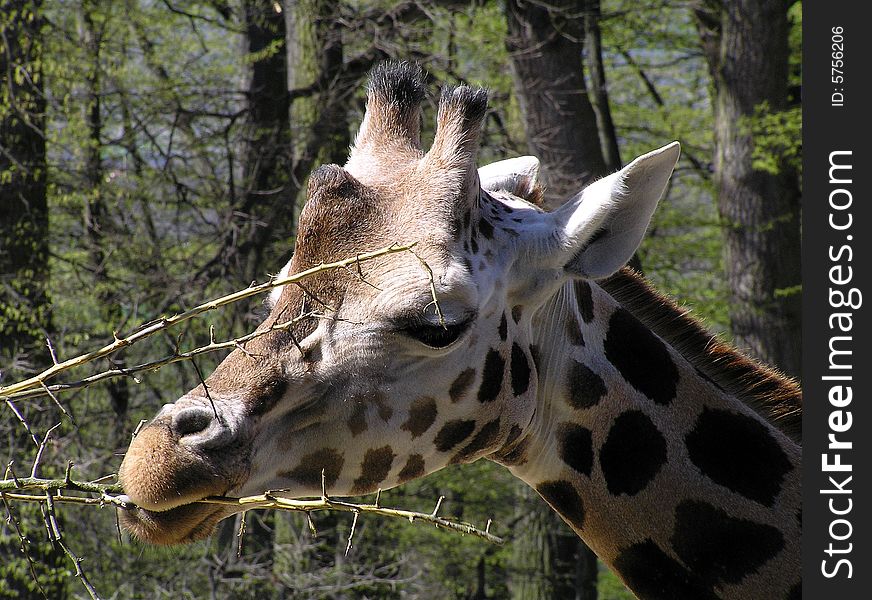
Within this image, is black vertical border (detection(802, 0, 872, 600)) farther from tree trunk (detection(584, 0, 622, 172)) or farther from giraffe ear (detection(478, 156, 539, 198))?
tree trunk (detection(584, 0, 622, 172))

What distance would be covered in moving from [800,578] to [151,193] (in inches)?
359

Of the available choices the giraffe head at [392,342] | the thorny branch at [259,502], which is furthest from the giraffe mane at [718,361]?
the thorny branch at [259,502]

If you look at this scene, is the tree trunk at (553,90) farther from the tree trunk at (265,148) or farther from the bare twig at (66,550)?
the bare twig at (66,550)

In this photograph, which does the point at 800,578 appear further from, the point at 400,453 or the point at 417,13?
the point at 417,13

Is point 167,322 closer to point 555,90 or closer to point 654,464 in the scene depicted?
point 654,464

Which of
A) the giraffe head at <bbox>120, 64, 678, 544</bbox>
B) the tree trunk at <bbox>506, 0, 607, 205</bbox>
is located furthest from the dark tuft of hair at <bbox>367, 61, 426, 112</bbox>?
the tree trunk at <bbox>506, 0, 607, 205</bbox>

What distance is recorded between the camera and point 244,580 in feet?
31.7

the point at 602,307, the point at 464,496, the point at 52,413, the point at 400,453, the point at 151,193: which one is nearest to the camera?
the point at 400,453

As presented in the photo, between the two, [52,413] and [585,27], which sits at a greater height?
[585,27]

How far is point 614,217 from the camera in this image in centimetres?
313

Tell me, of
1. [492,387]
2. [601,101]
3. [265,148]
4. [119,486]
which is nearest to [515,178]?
[492,387]

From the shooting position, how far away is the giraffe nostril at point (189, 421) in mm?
2686

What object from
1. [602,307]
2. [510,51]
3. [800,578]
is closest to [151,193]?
[510,51]

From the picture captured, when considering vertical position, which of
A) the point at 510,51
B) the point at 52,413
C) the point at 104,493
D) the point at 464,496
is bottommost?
the point at 464,496
